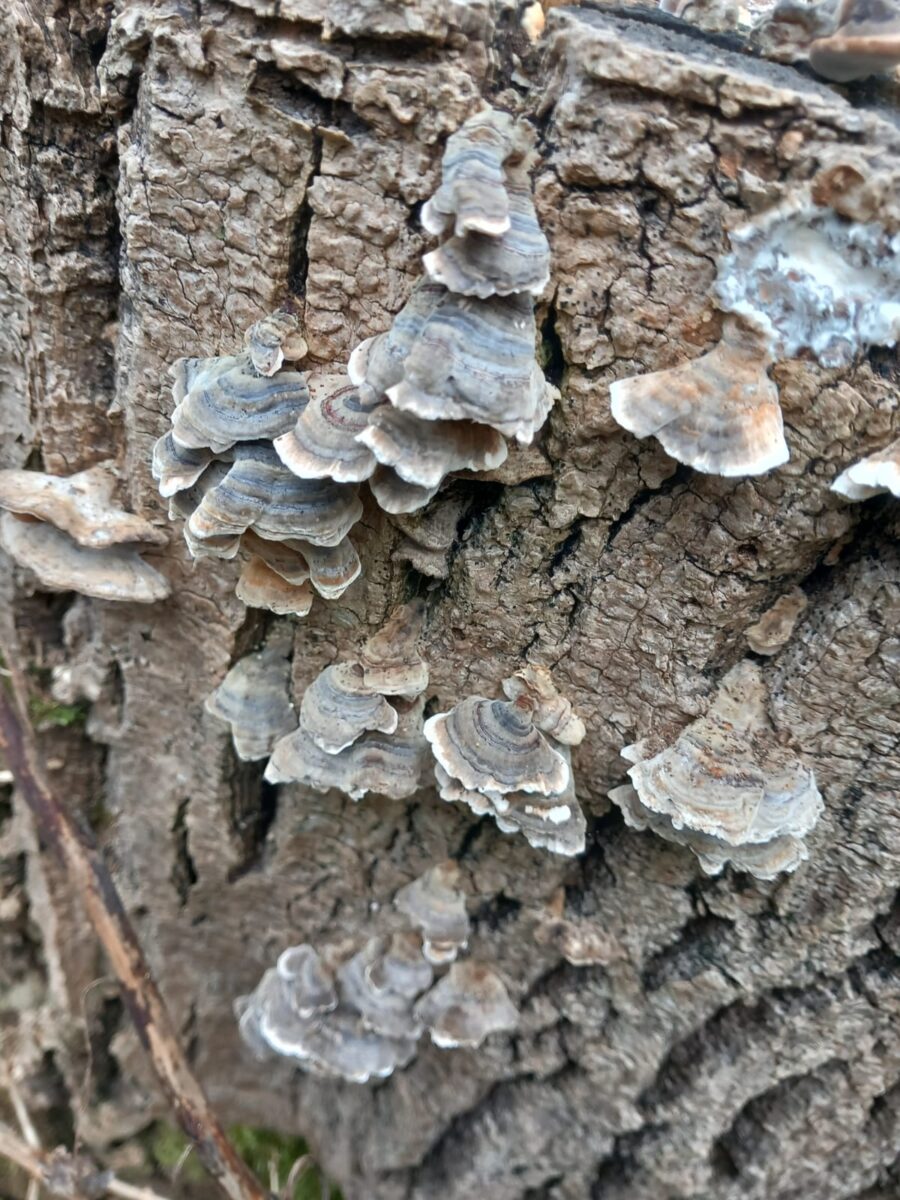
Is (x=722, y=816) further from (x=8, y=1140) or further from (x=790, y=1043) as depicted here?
(x=8, y=1140)

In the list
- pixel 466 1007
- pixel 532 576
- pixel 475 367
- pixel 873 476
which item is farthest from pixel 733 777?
pixel 466 1007

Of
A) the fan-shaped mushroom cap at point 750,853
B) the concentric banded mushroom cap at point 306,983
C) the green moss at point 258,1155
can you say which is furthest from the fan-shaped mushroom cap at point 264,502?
the green moss at point 258,1155

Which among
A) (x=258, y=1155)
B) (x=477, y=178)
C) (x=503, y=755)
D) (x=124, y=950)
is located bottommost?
(x=258, y=1155)

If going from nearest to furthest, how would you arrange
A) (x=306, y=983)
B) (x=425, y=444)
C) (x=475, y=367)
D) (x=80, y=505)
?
(x=475, y=367), (x=425, y=444), (x=80, y=505), (x=306, y=983)

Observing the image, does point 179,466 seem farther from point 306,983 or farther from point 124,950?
point 124,950

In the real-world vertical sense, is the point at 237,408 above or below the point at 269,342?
below

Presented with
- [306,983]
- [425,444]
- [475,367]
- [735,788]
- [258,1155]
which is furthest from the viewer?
[258,1155]

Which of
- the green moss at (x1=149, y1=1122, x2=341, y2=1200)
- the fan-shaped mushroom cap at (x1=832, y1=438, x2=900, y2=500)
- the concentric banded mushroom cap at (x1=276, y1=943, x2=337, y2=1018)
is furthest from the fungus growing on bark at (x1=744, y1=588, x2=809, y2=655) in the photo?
the green moss at (x1=149, y1=1122, x2=341, y2=1200)
